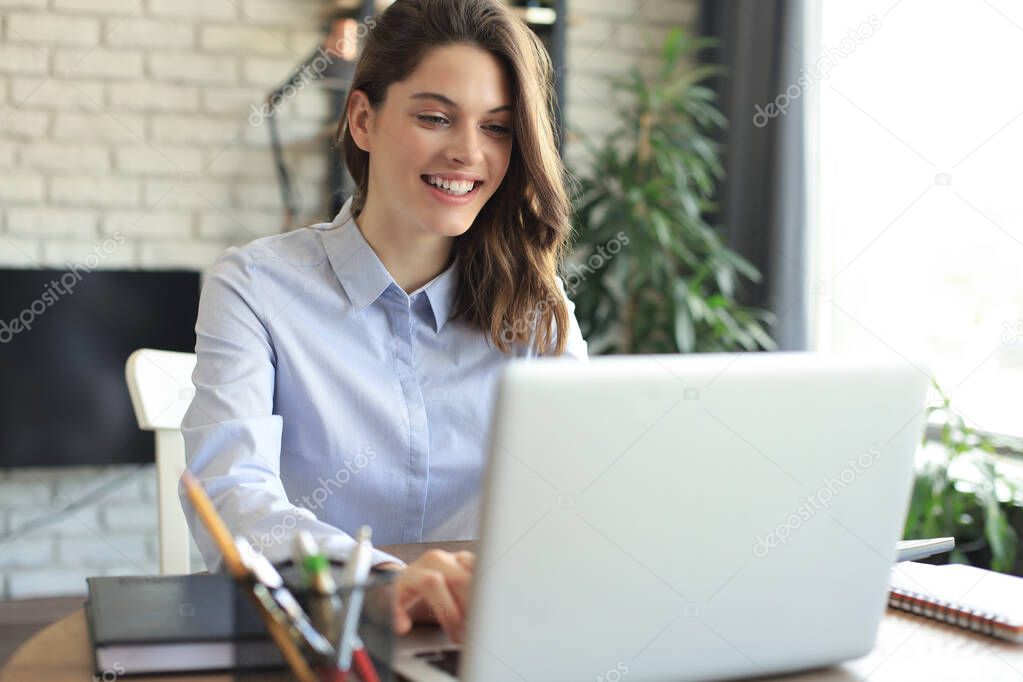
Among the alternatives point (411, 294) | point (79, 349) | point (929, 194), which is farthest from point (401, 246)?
point (929, 194)

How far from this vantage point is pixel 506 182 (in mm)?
1746

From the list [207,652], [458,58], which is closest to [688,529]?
[207,652]

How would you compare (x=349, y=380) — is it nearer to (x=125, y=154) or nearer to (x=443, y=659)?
(x=443, y=659)

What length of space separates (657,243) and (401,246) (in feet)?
5.67

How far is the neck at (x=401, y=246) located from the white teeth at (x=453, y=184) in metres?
0.08

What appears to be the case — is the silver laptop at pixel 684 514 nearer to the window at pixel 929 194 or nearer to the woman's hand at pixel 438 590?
the woman's hand at pixel 438 590

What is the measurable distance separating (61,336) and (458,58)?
1.80 meters

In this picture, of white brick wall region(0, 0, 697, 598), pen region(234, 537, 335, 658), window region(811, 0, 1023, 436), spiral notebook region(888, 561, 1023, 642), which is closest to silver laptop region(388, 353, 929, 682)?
pen region(234, 537, 335, 658)

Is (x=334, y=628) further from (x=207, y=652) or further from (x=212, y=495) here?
(x=212, y=495)

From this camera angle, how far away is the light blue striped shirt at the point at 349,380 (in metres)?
1.51

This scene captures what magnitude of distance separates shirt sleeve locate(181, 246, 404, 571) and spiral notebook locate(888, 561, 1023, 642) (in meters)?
0.54

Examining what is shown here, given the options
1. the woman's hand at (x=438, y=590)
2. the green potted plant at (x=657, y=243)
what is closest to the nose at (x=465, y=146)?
the woman's hand at (x=438, y=590)

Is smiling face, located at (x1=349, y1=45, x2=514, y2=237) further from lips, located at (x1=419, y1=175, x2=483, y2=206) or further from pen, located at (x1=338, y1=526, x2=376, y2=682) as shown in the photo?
pen, located at (x1=338, y1=526, x2=376, y2=682)

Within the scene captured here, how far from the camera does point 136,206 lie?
3.16 metres
